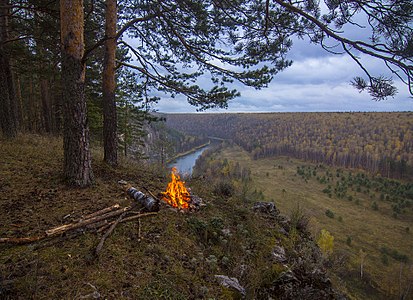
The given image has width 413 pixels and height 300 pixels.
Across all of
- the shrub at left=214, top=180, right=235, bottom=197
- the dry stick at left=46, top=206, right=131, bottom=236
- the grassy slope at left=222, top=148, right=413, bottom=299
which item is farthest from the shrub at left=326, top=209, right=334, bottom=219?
the dry stick at left=46, top=206, right=131, bottom=236

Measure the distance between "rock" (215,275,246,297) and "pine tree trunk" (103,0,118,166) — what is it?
202 inches

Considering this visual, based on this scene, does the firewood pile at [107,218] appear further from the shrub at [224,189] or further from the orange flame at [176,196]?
the shrub at [224,189]

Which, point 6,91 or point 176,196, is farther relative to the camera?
point 6,91

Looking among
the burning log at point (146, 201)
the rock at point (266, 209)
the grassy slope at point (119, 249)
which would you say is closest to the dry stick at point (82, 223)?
the grassy slope at point (119, 249)

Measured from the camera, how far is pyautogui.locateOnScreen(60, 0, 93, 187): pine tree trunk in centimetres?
429

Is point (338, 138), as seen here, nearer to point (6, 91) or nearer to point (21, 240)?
point (6, 91)

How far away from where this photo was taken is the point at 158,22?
6.93 meters

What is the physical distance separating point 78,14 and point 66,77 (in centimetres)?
130

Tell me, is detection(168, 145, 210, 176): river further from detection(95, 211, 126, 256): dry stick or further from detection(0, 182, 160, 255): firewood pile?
detection(95, 211, 126, 256): dry stick

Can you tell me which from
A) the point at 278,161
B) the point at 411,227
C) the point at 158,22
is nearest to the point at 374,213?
the point at 411,227

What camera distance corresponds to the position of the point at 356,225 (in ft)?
133

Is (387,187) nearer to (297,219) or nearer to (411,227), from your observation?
(411,227)

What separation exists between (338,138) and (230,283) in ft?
362

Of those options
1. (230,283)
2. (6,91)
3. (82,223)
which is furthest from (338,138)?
(82,223)
